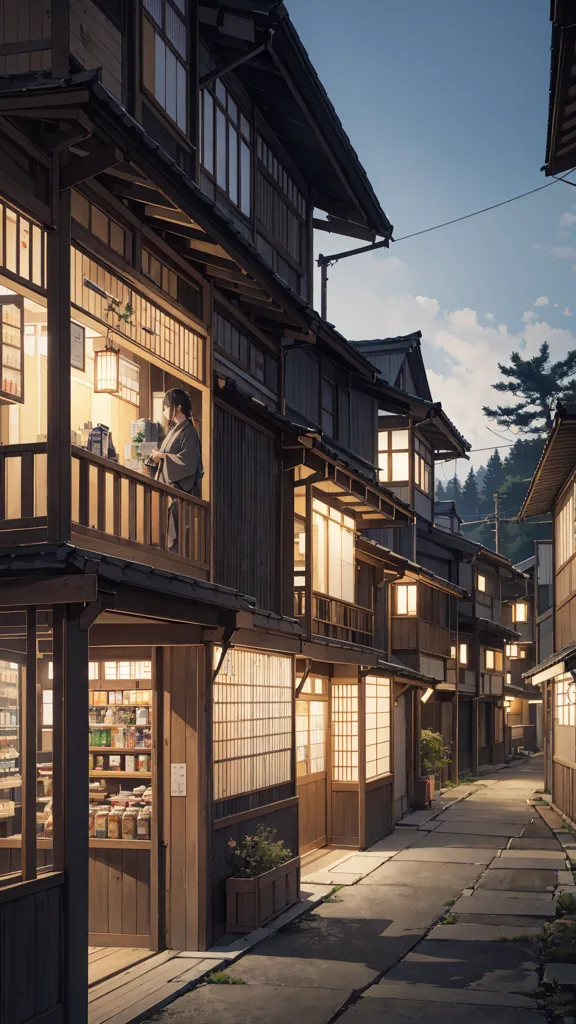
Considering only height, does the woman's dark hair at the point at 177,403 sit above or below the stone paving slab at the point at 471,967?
above

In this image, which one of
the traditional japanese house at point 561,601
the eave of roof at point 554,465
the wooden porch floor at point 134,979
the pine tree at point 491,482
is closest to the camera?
the wooden porch floor at point 134,979

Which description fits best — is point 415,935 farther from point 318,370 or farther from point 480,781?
point 480,781

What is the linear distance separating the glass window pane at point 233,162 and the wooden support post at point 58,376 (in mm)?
8805

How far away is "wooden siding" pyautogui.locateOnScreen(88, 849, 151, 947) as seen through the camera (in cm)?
1423

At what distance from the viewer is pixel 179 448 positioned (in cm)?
1350

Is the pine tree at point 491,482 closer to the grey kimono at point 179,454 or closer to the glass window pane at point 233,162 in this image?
the glass window pane at point 233,162

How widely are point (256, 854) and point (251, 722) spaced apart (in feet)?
6.29

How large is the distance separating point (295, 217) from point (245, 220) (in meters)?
3.93

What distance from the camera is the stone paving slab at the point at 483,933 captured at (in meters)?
15.5

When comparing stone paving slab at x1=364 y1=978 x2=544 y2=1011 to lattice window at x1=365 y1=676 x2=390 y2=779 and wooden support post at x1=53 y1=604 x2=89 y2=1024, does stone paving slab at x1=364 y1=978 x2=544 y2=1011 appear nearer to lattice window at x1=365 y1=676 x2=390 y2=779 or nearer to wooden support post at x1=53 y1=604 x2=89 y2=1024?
wooden support post at x1=53 y1=604 x2=89 y2=1024

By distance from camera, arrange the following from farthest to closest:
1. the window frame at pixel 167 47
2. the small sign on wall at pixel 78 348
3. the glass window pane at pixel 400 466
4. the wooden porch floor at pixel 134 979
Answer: the glass window pane at pixel 400 466 → the window frame at pixel 167 47 → the small sign on wall at pixel 78 348 → the wooden porch floor at pixel 134 979

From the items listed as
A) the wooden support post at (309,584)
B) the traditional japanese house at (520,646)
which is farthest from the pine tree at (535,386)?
the wooden support post at (309,584)

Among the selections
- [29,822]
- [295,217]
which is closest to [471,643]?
[295,217]

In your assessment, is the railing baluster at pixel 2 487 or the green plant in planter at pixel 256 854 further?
the green plant in planter at pixel 256 854
